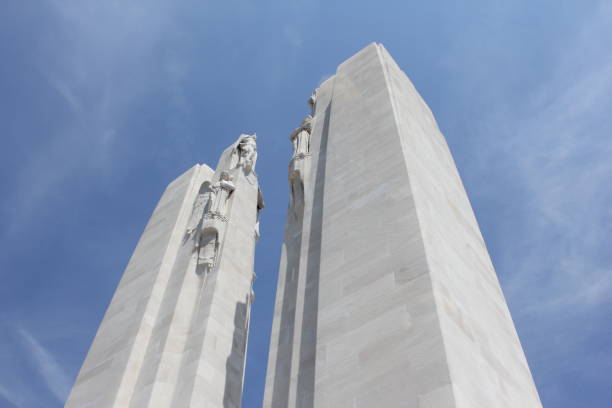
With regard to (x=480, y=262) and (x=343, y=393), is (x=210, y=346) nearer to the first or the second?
(x=480, y=262)

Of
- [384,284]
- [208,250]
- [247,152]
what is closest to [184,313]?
[208,250]

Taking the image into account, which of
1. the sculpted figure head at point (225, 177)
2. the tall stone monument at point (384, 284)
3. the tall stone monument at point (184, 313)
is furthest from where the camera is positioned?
the sculpted figure head at point (225, 177)

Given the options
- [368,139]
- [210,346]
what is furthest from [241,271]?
[368,139]

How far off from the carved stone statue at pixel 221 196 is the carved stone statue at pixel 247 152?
7.41 feet

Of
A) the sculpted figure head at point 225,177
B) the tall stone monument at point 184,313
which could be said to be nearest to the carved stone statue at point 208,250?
the tall stone monument at point 184,313

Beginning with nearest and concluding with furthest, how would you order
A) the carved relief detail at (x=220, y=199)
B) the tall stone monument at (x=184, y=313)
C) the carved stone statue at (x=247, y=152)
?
the tall stone monument at (x=184, y=313) → the carved relief detail at (x=220, y=199) → the carved stone statue at (x=247, y=152)

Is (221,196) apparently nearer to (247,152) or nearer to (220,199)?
(220,199)

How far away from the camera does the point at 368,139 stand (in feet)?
40.0

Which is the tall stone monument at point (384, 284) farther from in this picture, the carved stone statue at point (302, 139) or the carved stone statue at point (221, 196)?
the carved stone statue at point (221, 196)

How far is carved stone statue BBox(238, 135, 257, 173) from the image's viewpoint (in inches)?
872

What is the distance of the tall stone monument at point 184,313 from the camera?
13828 mm

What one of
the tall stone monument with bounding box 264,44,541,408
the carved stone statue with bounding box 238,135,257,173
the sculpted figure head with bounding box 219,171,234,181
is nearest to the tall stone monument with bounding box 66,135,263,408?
the sculpted figure head with bounding box 219,171,234,181

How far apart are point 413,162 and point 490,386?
471cm

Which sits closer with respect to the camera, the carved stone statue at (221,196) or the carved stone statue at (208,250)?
the carved stone statue at (208,250)
